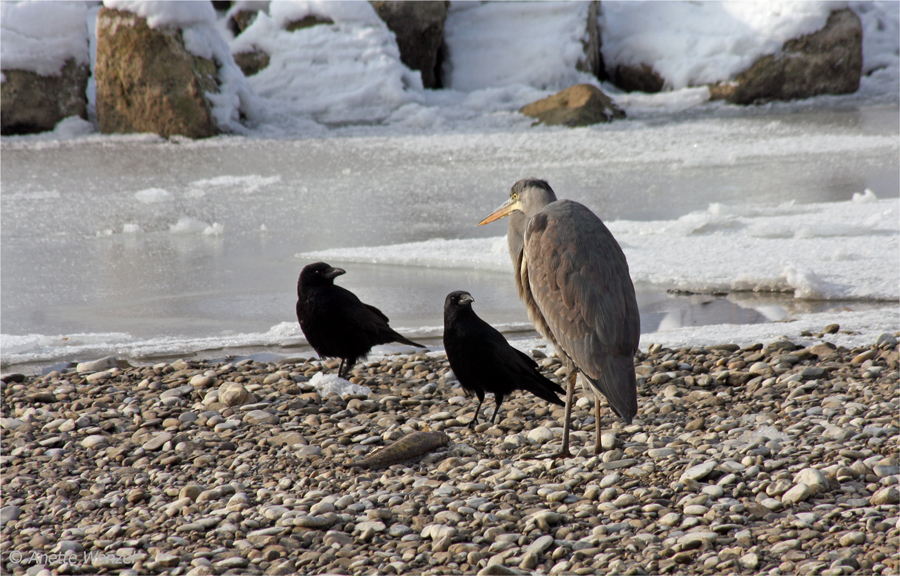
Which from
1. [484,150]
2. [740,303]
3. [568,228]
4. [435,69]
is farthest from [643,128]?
[568,228]

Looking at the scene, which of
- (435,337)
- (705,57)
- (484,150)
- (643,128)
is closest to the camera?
(435,337)

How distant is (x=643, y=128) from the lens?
12.8 m

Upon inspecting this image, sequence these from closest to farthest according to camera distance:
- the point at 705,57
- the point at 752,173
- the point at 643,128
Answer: the point at 752,173 → the point at 643,128 → the point at 705,57

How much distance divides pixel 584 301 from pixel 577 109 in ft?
33.1

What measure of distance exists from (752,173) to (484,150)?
352cm

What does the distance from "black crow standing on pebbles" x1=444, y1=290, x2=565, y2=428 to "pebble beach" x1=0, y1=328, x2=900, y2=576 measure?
173 millimetres

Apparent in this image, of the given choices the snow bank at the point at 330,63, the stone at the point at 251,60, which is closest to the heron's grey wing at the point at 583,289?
the snow bank at the point at 330,63

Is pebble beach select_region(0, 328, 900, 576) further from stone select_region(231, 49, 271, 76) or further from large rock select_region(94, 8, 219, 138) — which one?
stone select_region(231, 49, 271, 76)

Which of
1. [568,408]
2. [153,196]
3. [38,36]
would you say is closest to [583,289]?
[568,408]

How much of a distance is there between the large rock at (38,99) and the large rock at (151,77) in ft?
2.99

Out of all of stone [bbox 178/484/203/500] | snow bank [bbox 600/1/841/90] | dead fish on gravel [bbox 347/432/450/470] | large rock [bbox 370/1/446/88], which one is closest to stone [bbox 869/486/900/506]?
dead fish on gravel [bbox 347/432/450/470]

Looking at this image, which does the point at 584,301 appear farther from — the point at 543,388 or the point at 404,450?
the point at 404,450

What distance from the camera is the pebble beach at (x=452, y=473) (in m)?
2.66

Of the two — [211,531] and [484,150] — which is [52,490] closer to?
[211,531]
